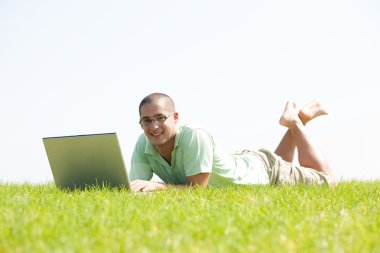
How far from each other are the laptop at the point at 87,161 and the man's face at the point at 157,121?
27.1 inches

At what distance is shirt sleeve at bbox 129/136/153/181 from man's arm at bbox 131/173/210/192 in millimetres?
663

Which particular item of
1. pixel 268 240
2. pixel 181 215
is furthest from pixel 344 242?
pixel 181 215

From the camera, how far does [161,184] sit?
573 cm

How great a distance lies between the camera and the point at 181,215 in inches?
148

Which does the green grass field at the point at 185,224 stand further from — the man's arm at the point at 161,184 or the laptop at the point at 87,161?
the man's arm at the point at 161,184

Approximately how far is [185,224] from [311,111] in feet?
17.2

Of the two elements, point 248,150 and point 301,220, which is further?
point 248,150

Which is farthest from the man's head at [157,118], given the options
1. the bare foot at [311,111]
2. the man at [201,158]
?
the bare foot at [311,111]

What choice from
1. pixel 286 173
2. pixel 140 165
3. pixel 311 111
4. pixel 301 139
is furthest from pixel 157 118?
pixel 311 111

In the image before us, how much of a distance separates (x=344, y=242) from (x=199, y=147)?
2.88m

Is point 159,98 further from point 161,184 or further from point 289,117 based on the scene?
point 289,117

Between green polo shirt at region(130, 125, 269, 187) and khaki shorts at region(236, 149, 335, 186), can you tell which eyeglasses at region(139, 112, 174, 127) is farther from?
khaki shorts at region(236, 149, 335, 186)

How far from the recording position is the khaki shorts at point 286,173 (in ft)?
23.5

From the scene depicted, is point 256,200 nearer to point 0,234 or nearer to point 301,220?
point 301,220
